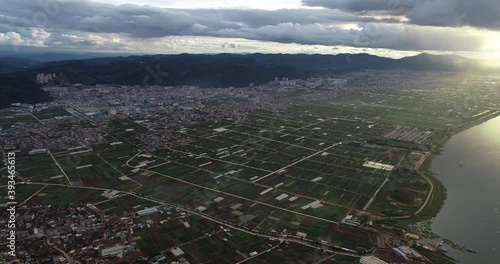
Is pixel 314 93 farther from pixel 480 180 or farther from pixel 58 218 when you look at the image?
pixel 58 218

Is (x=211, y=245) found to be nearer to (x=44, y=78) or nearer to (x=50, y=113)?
(x=50, y=113)

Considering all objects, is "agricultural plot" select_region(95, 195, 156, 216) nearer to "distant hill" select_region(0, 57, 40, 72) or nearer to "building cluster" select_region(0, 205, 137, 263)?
"building cluster" select_region(0, 205, 137, 263)

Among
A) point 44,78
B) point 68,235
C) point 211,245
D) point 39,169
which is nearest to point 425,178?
point 211,245

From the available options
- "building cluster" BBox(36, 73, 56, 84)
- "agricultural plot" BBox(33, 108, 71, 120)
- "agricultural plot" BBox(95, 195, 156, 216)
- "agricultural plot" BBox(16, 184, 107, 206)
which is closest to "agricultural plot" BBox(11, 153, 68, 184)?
"agricultural plot" BBox(16, 184, 107, 206)

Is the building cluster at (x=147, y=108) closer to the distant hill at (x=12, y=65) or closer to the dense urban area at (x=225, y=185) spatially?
the dense urban area at (x=225, y=185)

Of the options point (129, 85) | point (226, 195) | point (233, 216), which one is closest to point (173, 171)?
point (226, 195)

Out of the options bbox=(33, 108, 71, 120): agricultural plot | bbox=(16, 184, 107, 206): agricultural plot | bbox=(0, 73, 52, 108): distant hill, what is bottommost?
bbox=(16, 184, 107, 206): agricultural plot

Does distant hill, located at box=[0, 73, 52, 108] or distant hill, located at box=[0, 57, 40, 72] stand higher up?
distant hill, located at box=[0, 57, 40, 72]

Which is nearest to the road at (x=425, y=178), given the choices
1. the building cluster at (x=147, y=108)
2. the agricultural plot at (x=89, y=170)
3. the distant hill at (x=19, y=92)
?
the agricultural plot at (x=89, y=170)
